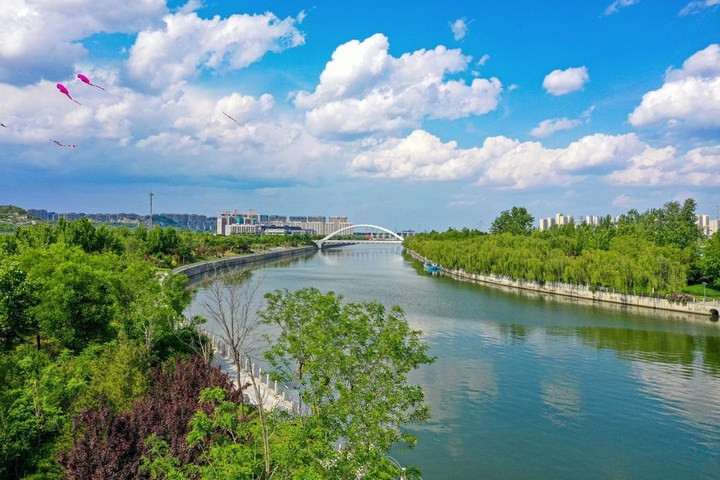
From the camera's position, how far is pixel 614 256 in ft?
158

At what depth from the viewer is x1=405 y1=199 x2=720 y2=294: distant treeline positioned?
145 feet

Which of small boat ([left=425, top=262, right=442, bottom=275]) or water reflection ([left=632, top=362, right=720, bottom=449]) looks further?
small boat ([left=425, top=262, right=442, bottom=275])

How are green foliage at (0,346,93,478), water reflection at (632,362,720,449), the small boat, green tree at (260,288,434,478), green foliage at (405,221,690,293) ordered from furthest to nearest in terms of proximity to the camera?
the small boat < green foliage at (405,221,690,293) < water reflection at (632,362,720,449) < green foliage at (0,346,93,478) < green tree at (260,288,434,478)

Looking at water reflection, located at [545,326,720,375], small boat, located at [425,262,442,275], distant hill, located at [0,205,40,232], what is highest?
distant hill, located at [0,205,40,232]

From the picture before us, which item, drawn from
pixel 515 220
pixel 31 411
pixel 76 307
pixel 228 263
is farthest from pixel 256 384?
pixel 515 220

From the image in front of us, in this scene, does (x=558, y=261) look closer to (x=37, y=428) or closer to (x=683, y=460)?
(x=683, y=460)

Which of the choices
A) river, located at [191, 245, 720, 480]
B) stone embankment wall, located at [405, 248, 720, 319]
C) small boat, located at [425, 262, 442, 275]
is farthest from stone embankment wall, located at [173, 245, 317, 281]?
stone embankment wall, located at [405, 248, 720, 319]

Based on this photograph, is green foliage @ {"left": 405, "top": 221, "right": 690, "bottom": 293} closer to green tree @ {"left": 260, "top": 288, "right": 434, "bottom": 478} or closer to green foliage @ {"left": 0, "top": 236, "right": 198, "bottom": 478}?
green tree @ {"left": 260, "top": 288, "right": 434, "bottom": 478}

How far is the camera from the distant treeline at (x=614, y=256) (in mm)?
44219

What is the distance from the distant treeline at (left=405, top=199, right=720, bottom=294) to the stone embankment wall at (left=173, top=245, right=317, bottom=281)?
32.3 meters

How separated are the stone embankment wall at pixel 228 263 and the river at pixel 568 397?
16.0m

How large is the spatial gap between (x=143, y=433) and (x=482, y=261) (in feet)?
193

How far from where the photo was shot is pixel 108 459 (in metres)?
9.16

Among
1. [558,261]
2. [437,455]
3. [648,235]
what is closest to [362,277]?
[558,261]
